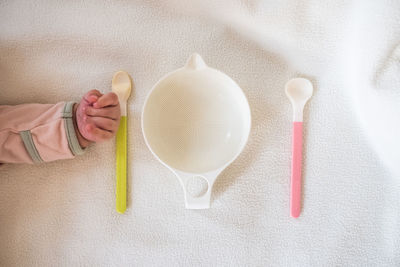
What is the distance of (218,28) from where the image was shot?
0.74 m

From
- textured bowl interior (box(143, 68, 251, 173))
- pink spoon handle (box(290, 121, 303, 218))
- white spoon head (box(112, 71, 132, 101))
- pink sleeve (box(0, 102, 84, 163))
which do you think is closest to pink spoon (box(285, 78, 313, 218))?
pink spoon handle (box(290, 121, 303, 218))

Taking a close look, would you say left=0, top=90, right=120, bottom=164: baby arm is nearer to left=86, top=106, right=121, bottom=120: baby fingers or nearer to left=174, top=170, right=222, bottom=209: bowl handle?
left=86, top=106, right=121, bottom=120: baby fingers

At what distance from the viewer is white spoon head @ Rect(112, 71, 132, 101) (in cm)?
73

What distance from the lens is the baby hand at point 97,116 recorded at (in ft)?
2.16

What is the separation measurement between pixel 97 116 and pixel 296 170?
43 centimetres

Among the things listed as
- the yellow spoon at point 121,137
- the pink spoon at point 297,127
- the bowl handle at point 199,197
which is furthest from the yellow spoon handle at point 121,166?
the pink spoon at point 297,127

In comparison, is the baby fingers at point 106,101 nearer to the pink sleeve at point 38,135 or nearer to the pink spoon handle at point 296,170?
the pink sleeve at point 38,135

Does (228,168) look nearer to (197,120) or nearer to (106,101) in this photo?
(197,120)

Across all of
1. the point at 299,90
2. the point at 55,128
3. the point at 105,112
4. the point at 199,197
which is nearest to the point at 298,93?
the point at 299,90

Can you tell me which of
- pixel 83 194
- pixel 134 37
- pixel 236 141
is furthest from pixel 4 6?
pixel 236 141

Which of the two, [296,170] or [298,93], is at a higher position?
[298,93]

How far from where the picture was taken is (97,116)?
661mm

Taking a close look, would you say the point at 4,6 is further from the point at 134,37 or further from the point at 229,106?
the point at 229,106

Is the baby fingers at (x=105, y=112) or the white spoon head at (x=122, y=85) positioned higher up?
the white spoon head at (x=122, y=85)
